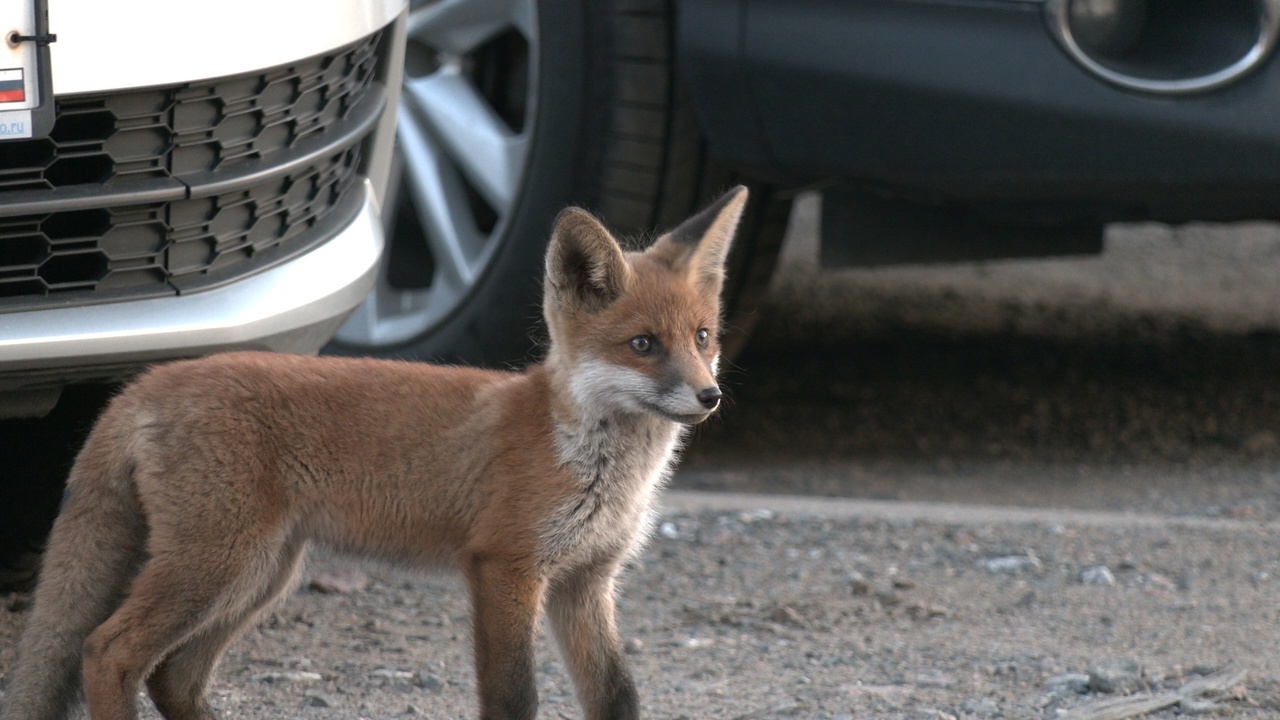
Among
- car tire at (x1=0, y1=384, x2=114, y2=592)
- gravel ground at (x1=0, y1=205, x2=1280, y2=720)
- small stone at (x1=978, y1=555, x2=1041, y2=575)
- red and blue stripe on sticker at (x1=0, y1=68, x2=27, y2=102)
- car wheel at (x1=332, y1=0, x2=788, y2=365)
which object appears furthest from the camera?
car wheel at (x1=332, y1=0, x2=788, y2=365)

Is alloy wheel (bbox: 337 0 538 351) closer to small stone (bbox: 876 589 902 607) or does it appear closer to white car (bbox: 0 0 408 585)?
white car (bbox: 0 0 408 585)

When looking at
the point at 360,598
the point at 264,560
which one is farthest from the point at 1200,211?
the point at 264,560

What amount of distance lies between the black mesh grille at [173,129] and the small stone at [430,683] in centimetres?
120

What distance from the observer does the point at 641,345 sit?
11.3ft

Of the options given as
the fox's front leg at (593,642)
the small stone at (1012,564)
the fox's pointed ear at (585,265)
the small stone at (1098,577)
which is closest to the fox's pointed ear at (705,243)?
the fox's pointed ear at (585,265)

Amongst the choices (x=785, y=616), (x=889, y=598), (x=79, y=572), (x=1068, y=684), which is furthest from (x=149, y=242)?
(x=1068, y=684)

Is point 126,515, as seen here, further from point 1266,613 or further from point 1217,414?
point 1217,414

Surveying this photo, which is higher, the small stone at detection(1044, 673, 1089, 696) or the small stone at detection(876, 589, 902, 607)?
the small stone at detection(1044, 673, 1089, 696)

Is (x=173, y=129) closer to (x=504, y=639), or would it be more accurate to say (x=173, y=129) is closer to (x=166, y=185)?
(x=166, y=185)

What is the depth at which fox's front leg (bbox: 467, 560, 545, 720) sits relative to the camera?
3221 mm

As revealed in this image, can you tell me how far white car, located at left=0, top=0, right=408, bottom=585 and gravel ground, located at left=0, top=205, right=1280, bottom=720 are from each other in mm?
693

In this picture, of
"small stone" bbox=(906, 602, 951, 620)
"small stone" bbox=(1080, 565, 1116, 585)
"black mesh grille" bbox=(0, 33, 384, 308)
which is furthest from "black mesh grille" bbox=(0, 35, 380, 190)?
"small stone" bbox=(1080, 565, 1116, 585)

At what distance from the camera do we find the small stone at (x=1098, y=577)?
433 cm

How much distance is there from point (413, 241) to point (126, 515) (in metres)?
3.53
